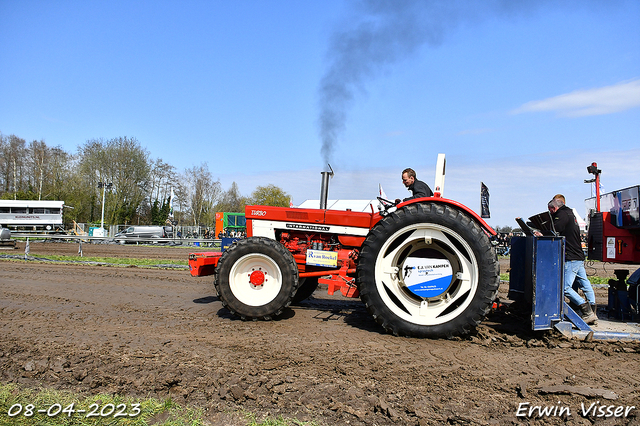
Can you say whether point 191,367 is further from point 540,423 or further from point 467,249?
point 467,249

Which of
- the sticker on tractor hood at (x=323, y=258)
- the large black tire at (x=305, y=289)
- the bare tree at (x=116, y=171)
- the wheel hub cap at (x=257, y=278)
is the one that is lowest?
the large black tire at (x=305, y=289)

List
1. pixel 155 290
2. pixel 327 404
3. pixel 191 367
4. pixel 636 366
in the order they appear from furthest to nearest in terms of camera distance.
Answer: pixel 155 290
pixel 636 366
pixel 191 367
pixel 327 404

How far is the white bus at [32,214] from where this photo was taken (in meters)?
39.2

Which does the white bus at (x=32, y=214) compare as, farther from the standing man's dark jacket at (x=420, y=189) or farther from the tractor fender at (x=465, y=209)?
the tractor fender at (x=465, y=209)

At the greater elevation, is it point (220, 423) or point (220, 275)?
point (220, 275)

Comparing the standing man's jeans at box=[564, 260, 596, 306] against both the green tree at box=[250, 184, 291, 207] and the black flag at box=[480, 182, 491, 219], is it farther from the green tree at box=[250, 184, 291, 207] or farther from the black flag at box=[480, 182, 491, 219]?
Answer: the green tree at box=[250, 184, 291, 207]

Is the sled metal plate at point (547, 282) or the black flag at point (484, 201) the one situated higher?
the black flag at point (484, 201)

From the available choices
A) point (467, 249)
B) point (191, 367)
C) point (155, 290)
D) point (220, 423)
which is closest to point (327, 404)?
point (220, 423)

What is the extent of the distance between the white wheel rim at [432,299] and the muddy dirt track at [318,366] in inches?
12.3

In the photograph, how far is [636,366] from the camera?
12.1 ft

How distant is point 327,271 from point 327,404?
103 inches

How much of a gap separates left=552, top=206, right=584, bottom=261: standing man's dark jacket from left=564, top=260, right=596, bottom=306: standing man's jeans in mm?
83

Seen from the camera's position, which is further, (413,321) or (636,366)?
(413,321)

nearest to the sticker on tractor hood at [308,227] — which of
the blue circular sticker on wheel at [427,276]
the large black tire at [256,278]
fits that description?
the large black tire at [256,278]
